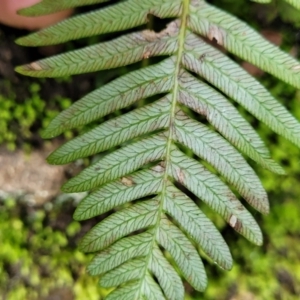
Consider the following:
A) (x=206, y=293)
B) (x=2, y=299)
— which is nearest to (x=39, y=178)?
(x=2, y=299)

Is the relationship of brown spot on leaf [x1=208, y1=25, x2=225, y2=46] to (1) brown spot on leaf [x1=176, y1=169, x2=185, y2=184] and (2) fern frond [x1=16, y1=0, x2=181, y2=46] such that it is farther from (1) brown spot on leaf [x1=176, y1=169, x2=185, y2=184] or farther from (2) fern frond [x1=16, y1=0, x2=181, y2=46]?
(1) brown spot on leaf [x1=176, y1=169, x2=185, y2=184]

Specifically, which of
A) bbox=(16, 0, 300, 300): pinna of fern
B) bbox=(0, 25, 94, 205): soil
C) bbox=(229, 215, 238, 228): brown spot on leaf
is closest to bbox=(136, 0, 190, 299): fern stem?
bbox=(16, 0, 300, 300): pinna of fern

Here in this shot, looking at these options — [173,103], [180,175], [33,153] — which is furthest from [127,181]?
[33,153]

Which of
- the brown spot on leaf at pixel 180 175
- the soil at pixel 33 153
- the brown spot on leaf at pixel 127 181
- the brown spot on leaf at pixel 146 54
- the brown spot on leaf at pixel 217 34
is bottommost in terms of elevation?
the soil at pixel 33 153

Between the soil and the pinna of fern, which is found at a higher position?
the pinna of fern

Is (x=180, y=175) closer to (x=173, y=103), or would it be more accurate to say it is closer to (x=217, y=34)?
(x=173, y=103)

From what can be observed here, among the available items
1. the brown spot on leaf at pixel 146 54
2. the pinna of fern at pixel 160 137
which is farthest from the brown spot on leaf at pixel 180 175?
the brown spot on leaf at pixel 146 54

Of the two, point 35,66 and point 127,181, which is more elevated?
point 35,66

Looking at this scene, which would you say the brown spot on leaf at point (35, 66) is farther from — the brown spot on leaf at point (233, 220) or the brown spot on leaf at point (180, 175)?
the brown spot on leaf at point (233, 220)
